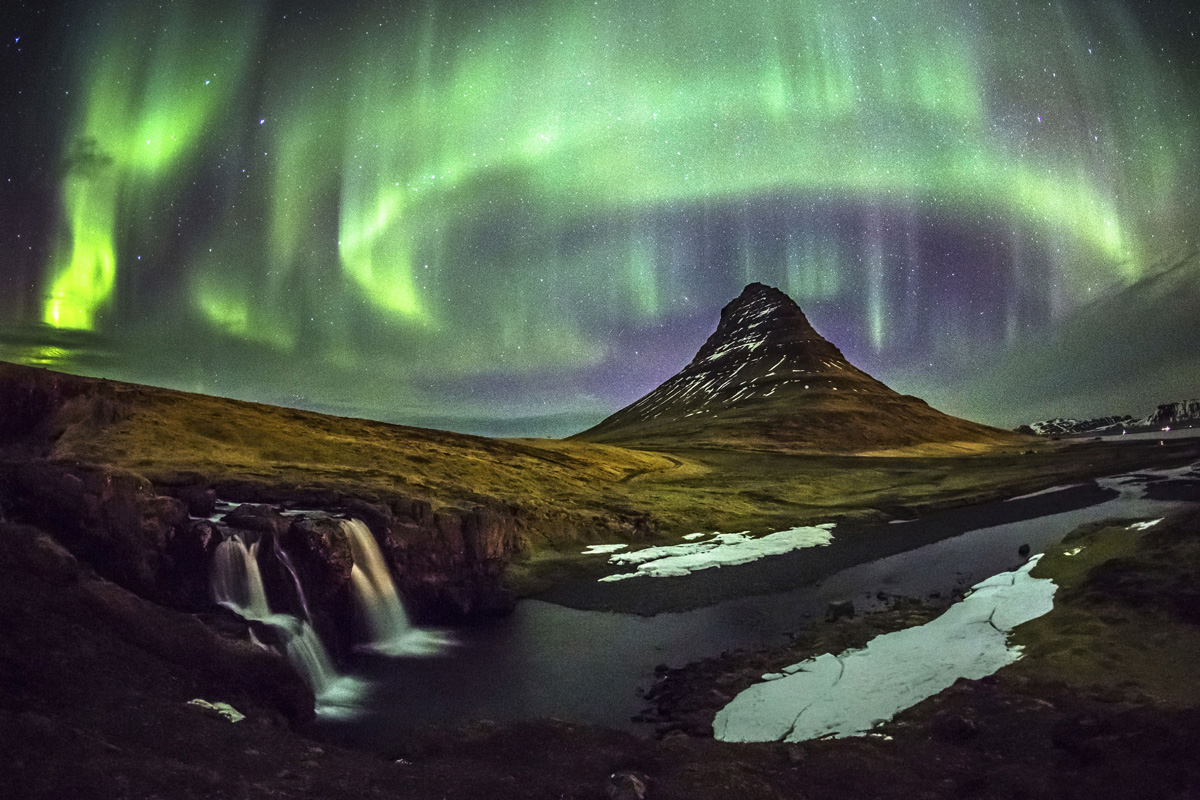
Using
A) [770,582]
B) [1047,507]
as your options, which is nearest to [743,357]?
[1047,507]

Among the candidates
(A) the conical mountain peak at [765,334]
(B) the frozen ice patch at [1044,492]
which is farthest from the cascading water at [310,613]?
(A) the conical mountain peak at [765,334]

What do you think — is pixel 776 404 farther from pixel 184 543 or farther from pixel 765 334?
pixel 184 543

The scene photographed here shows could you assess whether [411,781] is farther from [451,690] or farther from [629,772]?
[451,690]

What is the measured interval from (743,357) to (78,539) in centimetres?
15911

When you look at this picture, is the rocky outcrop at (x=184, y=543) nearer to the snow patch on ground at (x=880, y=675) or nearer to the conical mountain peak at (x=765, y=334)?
the snow patch on ground at (x=880, y=675)

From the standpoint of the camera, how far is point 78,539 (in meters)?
16.6

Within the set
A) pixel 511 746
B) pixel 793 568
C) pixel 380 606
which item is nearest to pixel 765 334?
pixel 793 568

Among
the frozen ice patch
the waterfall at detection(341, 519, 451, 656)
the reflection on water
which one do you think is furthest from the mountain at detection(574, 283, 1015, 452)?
the waterfall at detection(341, 519, 451, 656)

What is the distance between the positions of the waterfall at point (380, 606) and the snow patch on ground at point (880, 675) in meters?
9.52

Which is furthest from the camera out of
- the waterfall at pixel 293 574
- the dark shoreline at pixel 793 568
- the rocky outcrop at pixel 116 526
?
the dark shoreline at pixel 793 568

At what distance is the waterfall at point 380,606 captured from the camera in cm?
1881

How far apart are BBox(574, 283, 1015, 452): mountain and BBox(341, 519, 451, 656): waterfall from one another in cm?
7584

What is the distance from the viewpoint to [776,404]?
407ft

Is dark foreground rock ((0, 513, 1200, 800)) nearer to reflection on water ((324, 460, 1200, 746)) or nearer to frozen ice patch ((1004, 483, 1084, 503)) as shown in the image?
reflection on water ((324, 460, 1200, 746))
